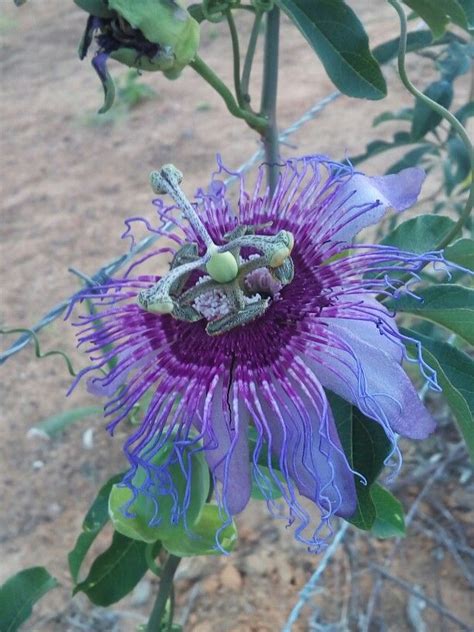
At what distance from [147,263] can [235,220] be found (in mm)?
1836

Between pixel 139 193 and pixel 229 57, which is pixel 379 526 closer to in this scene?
pixel 139 193

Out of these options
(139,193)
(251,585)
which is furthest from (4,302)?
(251,585)

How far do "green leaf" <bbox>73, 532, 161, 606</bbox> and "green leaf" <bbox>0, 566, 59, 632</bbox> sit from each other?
0.05 meters

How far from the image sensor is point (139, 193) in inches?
123

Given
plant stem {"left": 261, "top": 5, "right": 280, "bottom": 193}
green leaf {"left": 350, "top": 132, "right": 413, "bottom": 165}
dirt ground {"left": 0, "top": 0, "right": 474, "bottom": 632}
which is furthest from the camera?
dirt ground {"left": 0, "top": 0, "right": 474, "bottom": 632}

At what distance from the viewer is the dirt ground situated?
4.85 ft

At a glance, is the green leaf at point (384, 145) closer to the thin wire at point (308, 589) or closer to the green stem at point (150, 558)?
the thin wire at point (308, 589)

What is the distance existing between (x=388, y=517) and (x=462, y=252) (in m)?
0.33

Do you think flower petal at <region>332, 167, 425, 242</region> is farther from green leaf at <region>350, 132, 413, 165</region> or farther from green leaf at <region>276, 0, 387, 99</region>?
green leaf at <region>350, 132, 413, 165</region>

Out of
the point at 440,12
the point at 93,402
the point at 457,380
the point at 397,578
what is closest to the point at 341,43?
the point at 440,12

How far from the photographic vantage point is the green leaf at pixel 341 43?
72cm

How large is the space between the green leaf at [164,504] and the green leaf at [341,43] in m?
0.38

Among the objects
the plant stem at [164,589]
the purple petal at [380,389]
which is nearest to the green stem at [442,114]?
the purple petal at [380,389]

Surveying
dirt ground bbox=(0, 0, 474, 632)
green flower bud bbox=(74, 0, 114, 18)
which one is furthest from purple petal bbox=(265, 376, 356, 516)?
dirt ground bbox=(0, 0, 474, 632)
